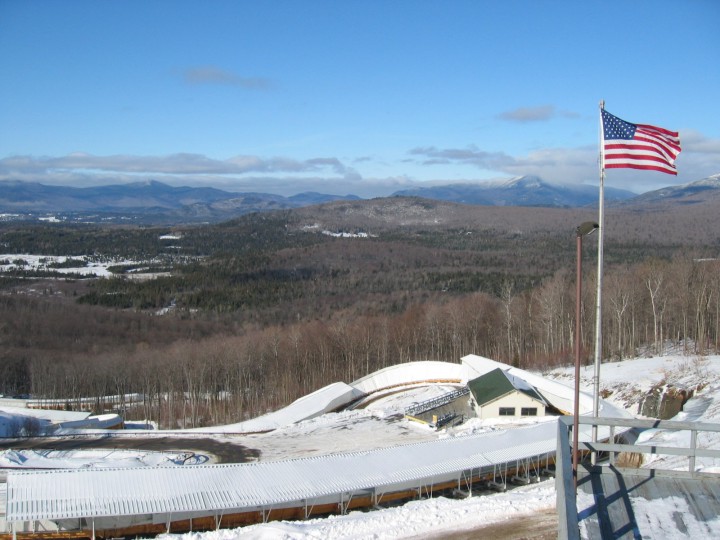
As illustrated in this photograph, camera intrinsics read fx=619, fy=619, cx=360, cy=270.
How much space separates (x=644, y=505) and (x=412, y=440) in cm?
2067

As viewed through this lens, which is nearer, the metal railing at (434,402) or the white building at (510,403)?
the white building at (510,403)

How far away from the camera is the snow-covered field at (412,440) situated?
41.5 ft

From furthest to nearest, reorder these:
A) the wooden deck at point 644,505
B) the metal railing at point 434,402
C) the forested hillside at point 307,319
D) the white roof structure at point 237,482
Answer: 1. the forested hillside at point 307,319
2. the metal railing at point 434,402
3. the white roof structure at point 237,482
4. the wooden deck at point 644,505

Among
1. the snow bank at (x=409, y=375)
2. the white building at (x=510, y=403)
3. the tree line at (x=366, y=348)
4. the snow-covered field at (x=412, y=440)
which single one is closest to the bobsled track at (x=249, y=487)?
the snow-covered field at (x=412, y=440)

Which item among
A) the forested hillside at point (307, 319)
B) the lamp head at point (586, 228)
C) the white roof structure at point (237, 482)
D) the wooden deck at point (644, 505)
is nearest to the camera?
the wooden deck at point (644, 505)

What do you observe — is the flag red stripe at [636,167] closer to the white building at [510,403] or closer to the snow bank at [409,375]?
the white building at [510,403]

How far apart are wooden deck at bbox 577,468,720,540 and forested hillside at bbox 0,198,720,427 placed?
35.7 m

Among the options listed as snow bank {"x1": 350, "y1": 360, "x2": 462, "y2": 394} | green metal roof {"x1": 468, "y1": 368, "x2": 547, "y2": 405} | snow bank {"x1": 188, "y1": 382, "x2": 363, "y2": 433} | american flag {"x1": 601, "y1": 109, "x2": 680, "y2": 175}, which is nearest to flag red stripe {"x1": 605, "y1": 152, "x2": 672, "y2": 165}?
american flag {"x1": 601, "y1": 109, "x2": 680, "y2": 175}

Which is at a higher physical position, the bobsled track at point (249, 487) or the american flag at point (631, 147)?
the american flag at point (631, 147)

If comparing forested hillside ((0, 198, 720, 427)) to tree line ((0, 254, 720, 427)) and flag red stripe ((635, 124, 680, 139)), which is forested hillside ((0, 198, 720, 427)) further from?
flag red stripe ((635, 124, 680, 139))

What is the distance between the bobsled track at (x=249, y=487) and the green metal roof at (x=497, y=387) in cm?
836

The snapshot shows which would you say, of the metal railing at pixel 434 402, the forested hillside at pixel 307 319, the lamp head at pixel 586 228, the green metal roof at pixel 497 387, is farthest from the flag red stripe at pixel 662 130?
the forested hillside at pixel 307 319

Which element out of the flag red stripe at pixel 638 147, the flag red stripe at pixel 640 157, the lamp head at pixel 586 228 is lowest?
the lamp head at pixel 586 228

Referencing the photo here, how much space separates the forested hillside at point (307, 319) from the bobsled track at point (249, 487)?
2459 cm
